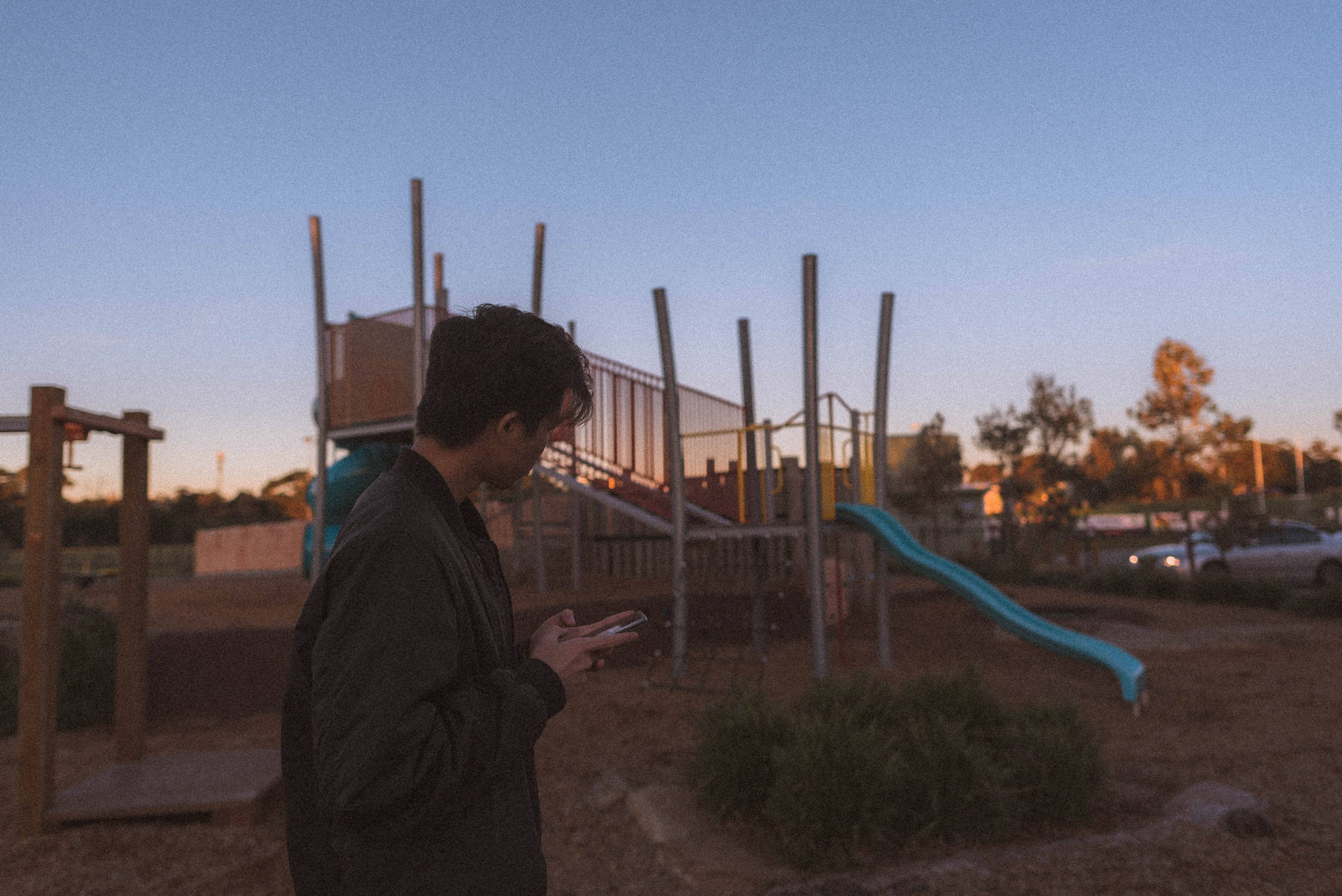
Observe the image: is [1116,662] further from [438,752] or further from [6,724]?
[6,724]

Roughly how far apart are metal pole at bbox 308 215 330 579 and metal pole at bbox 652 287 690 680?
4608 mm

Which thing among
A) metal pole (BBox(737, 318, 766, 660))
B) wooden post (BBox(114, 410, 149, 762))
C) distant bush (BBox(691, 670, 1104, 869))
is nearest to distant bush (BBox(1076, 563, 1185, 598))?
metal pole (BBox(737, 318, 766, 660))

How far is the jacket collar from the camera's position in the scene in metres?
1.50

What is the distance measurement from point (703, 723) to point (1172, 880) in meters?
2.40

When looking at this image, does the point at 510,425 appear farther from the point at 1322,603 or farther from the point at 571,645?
the point at 1322,603

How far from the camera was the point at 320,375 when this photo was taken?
447 inches

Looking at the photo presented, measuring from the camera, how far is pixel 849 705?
17.9 ft

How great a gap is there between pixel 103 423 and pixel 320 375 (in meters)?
5.95

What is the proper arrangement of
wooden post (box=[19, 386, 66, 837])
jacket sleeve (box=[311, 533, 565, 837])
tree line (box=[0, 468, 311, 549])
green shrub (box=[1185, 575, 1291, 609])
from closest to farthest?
jacket sleeve (box=[311, 533, 565, 837])
wooden post (box=[19, 386, 66, 837])
green shrub (box=[1185, 575, 1291, 609])
tree line (box=[0, 468, 311, 549])

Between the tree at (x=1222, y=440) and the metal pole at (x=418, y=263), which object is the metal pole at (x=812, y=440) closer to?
the metal pole at (x=418, y=263)

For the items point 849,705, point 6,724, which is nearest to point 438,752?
point 849,705

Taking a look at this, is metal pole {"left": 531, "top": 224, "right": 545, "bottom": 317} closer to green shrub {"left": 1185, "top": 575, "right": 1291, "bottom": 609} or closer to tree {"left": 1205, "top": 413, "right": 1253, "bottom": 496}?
green shrub {"left": 1185, "top": 575, "right": 1291, "bottom": 609}

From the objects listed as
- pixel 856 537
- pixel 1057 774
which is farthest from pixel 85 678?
pixel 856 537

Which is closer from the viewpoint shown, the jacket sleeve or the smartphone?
the jacket sleeve
